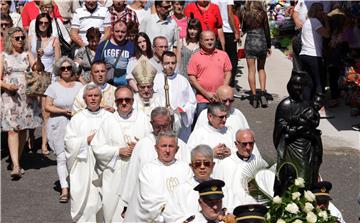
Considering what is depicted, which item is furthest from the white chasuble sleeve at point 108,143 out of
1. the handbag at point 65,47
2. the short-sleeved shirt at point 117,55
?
the handbag at point 65,47

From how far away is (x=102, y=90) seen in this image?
1045cm

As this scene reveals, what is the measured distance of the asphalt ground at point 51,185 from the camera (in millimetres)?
10398

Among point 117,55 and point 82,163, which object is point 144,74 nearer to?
point 82,163

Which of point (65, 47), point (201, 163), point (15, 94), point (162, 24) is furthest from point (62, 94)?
point (201, 163)

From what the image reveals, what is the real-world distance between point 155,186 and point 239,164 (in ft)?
2.86

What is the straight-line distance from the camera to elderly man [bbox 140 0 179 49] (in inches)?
490

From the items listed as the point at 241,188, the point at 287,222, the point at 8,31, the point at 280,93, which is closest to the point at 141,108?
the point at 241,188

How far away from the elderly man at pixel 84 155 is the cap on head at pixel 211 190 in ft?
8.93

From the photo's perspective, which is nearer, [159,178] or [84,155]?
[159,178]

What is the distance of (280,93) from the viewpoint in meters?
15.3

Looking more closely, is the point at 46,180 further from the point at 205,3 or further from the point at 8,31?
the point at 205,3

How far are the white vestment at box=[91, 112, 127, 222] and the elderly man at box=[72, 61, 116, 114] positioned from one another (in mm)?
716

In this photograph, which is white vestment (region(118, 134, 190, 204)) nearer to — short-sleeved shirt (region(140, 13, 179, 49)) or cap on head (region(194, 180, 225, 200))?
cap on head (region(194, 180, 225, 200))

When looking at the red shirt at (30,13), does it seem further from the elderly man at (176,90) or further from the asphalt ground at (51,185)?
the elderly man at (176,90)
